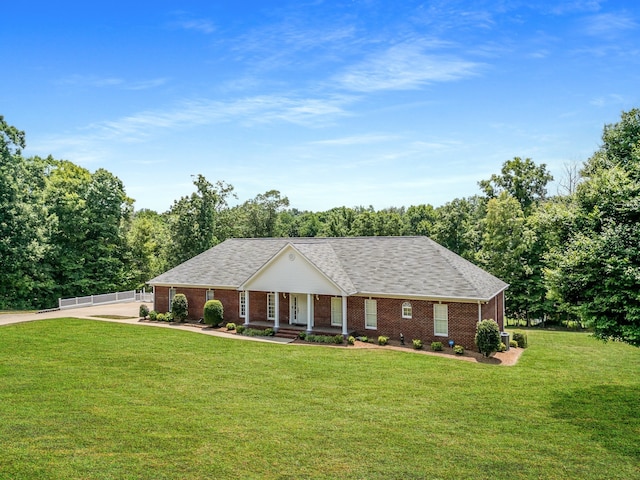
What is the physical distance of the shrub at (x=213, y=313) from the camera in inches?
1143

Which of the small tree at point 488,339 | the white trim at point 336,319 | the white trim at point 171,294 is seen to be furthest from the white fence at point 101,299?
the small tree at point 488,339

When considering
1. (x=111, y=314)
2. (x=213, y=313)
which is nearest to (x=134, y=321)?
(x=111, y=314)

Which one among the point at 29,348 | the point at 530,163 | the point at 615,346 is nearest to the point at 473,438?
→ the point at 615,346

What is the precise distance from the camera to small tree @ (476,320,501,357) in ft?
70.2

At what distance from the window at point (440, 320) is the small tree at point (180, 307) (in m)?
16.6

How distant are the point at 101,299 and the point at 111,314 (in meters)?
7.62

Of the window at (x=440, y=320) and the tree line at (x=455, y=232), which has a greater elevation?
the tree line at (x=455, y=232)

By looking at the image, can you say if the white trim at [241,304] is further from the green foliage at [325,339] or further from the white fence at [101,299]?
the white fence at [101,299]

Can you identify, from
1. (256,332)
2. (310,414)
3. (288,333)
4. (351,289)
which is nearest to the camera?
(310,414)

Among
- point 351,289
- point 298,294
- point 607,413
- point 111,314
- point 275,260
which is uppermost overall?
point 275,260

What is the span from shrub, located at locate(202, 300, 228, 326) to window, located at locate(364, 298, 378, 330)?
958 centimetres

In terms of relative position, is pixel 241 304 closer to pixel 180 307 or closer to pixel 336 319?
pixel 180 307

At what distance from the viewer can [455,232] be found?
181ft

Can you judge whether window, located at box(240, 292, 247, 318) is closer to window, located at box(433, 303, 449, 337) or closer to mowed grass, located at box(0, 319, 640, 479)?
mowed grass, located at box(0, 319, 640, 479)
